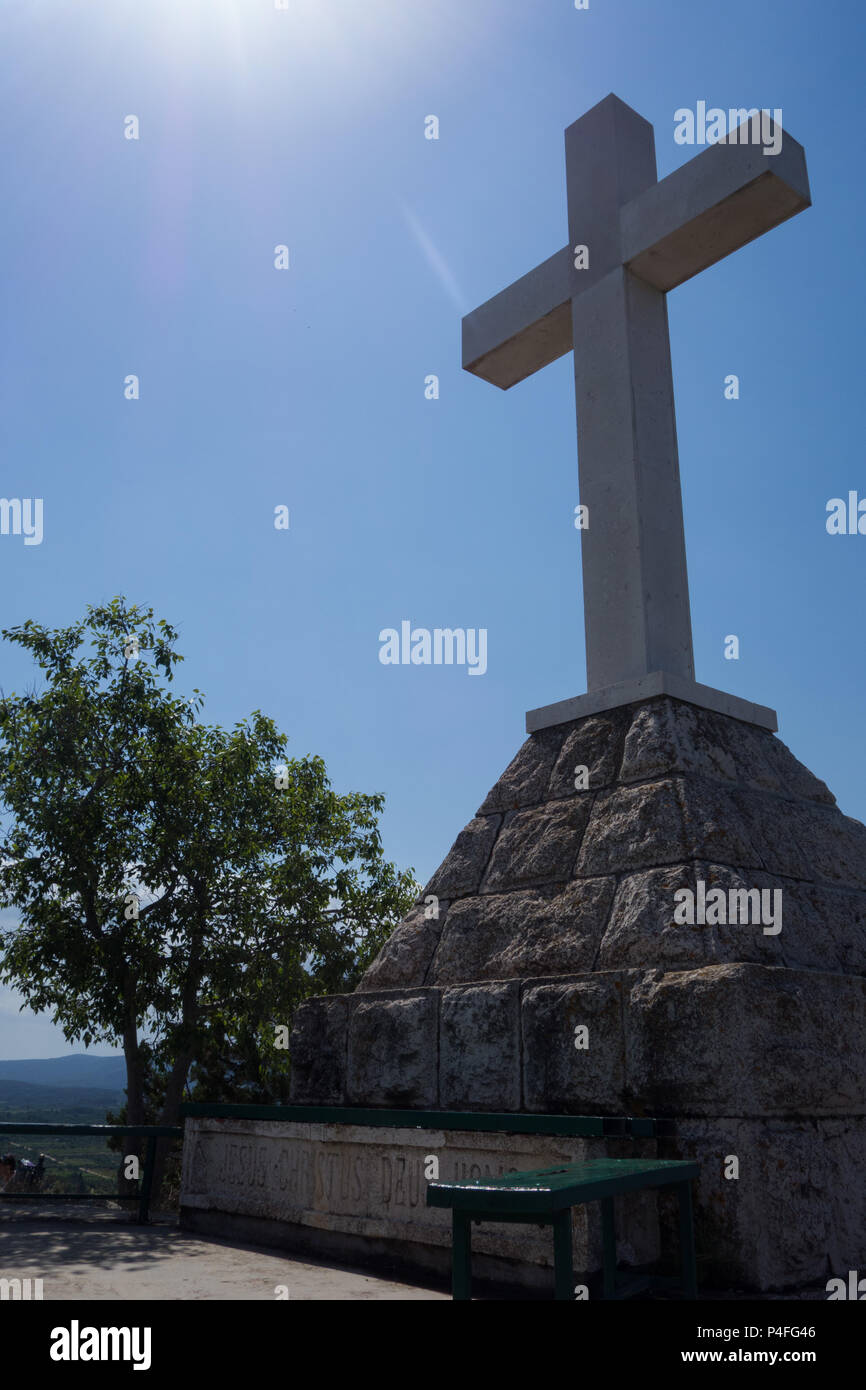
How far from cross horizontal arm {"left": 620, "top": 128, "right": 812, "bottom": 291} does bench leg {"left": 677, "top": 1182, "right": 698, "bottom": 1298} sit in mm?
4544

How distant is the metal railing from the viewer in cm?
565

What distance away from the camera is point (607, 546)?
5.13m

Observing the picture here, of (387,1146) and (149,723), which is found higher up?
(149,723)

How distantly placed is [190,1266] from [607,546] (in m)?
3.71

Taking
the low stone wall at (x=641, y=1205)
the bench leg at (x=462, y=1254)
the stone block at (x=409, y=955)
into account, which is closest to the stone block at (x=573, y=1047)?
the low stone wall at (x=641, y=1205)

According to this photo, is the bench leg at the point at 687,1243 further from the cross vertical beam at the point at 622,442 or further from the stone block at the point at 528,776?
the cross vertical beam at the point at 622,442

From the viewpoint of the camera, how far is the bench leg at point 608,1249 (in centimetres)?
297

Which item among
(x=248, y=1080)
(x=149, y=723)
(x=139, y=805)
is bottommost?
(x=248, y=1080)

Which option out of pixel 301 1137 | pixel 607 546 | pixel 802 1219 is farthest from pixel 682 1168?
pixel 607 546

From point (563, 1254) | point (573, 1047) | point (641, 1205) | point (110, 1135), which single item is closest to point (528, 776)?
point (573, 1047)

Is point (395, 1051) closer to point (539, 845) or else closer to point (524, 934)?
point (524, 934)

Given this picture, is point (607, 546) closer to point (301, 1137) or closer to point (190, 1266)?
point (301, 1137)

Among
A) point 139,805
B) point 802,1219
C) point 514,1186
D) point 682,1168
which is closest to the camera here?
point 514,1186

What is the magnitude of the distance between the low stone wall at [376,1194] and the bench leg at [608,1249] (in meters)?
0.16
